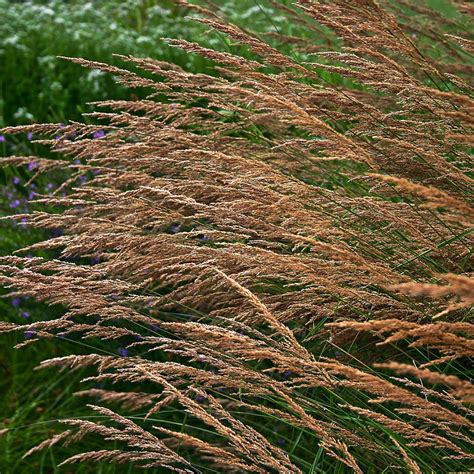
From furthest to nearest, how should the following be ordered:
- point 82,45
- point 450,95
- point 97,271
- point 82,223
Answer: point 82,45, point 82,223, point 97,271, point 450,95

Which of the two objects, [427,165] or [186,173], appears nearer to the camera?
[427,165]

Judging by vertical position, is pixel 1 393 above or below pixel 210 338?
below

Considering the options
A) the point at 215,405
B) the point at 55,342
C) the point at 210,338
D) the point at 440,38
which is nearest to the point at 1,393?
the point at 55,342

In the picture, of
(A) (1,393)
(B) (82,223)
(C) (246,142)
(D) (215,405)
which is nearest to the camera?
(D) (215,405)

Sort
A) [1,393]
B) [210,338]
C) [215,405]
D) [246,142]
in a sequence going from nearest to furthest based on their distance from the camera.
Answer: [215,405]
[210,338]
[246,142]
[1,393]

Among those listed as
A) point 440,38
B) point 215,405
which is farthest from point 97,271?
point 440,38

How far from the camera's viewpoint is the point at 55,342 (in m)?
3.20

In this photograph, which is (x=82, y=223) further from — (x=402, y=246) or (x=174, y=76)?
(x=402, y=246)

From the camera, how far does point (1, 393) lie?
3.10 m

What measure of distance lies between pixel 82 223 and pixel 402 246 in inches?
35.7

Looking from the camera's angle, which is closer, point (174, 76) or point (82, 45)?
point (174, 76)

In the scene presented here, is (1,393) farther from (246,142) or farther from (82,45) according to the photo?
(82,45)

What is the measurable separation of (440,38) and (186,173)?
4.18ft

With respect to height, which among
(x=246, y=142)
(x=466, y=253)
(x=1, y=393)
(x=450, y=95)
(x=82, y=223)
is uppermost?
(x=450, y=95)
